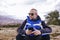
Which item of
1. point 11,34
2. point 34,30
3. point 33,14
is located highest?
point 33,14

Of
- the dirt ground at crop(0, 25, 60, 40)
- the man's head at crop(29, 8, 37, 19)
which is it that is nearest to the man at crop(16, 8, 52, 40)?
the man's head at crop(29, 8, 37, 19)

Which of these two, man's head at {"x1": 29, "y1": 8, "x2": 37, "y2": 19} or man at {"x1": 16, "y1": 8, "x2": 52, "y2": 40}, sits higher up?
man's head at {"x1": 29, "y1": 8, "x2": 37, "y2": 19}

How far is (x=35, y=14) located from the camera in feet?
11.4

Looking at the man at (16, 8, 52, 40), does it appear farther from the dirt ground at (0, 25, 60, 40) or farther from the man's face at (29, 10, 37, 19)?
the dirt ground at (0, 25, 60, 40)

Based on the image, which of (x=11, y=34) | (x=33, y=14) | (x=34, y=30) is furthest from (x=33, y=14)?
(x=11, y=34)

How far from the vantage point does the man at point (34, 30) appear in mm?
3396

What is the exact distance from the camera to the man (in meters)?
3.40

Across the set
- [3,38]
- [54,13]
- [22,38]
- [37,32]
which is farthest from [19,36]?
[54,13]

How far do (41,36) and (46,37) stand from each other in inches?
3.0

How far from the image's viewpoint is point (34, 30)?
340 cm

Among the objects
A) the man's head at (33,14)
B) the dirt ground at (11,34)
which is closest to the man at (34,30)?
the man's head at (33,14)

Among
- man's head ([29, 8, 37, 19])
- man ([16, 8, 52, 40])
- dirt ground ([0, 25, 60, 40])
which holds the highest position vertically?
man's head ([29, 8, 37, 19])

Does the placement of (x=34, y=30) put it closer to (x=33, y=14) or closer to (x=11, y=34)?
(x=33, y=14)

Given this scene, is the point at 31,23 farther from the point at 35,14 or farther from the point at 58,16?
the point at 58,16
